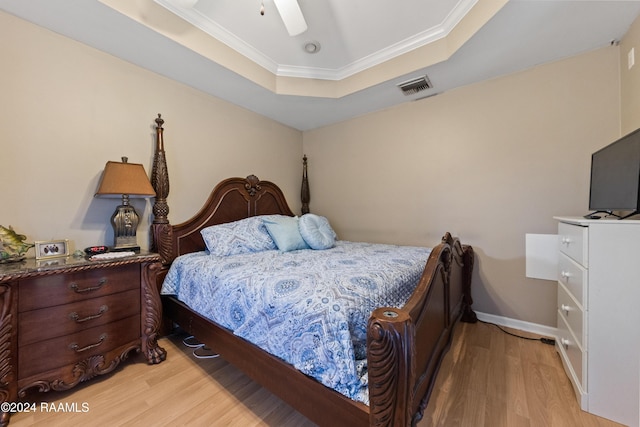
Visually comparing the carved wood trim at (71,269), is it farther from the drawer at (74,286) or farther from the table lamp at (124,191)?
the table lamp at (124,191)

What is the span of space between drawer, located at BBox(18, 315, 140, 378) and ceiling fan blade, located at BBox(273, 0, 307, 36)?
223 centimetres

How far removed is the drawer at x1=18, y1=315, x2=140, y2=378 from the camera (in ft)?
4.25

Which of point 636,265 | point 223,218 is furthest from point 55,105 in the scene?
point 636,265

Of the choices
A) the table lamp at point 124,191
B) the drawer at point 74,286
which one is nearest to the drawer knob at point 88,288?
the drawer at point 74,286

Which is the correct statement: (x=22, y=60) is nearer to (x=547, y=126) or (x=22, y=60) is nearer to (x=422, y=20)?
(x=422, y=20)

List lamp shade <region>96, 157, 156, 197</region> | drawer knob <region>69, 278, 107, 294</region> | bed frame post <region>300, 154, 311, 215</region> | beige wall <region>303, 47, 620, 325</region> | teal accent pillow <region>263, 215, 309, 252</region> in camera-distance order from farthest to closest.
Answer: bed frame post <region>300, 154, 311, 215</region> → teal accent pillow <region>263, 215, 309, 252</region> → beige wall <region>303, 47, 620, 325</region> → lamp shade <region>96, 157, 156, 197</region> → drawer knob <region>69, 278, 107, 294</region>

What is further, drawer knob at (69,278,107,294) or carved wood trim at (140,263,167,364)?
carved wood trim at (140,263,167,364)

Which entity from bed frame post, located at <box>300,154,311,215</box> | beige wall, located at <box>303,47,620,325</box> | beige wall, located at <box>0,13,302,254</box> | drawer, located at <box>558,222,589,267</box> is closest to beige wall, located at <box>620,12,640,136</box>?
beige wall, located at <box>303,47,620,325</box>

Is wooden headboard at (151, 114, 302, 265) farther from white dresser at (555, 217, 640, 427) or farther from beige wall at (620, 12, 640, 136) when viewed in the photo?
beige wall at (620, 12, 640, 136)

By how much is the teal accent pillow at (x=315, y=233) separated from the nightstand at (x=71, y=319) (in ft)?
3.95

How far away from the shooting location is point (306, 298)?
113 cm

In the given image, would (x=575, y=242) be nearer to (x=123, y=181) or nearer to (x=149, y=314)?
(x=149, y=314)

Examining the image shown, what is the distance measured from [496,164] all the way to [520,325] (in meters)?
Answer: 1.46

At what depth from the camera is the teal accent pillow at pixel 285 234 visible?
2.29 metres
